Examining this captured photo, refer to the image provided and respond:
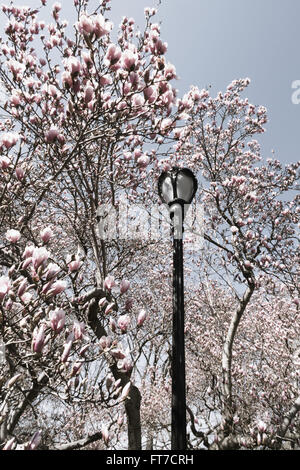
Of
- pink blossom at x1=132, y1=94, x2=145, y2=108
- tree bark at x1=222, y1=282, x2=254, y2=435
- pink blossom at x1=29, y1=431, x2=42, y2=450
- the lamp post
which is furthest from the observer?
tree bark at x1=222, y1=282, x2=254, y2=435

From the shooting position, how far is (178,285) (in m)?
2.88

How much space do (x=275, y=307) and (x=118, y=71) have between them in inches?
357

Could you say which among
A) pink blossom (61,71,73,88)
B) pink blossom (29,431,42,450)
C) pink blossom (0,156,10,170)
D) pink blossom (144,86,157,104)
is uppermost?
pink blossom (144,86,157,104)

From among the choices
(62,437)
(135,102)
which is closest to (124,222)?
(135,102)

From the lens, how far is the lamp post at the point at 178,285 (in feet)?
7.68

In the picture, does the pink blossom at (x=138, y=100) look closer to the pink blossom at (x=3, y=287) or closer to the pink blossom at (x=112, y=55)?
the pink blossom at (x=112, y=55)


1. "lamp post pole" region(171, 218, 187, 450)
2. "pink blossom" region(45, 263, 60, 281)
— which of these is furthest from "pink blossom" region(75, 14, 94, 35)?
"lamp post pole" region(171, 218, 187, 450)

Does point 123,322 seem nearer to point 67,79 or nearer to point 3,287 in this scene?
point 3,287

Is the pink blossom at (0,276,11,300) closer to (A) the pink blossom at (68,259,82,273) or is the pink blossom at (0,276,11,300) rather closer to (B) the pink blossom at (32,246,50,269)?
(B) the pink blossom at (32,246,50,269)

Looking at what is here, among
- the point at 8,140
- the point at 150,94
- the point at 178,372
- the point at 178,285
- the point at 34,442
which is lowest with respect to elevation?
→ the point at 34,442

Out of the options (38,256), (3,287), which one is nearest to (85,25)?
(38,256)

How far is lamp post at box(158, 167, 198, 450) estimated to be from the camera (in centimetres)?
234

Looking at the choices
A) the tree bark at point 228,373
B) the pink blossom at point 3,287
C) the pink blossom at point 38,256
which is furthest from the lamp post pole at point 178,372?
the tree bark at point 228,373

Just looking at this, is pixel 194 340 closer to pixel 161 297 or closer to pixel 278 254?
pixel 161 297
